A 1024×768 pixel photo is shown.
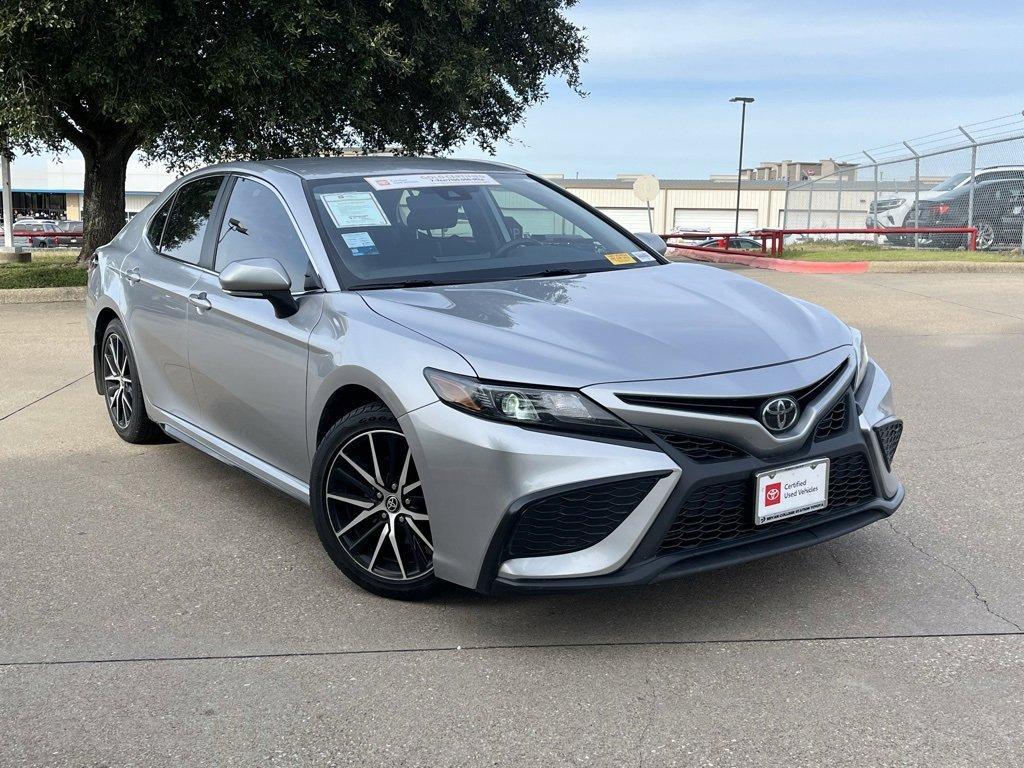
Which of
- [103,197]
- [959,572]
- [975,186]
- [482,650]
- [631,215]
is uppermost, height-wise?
[631,215]

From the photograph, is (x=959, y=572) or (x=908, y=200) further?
(x=908, y=200)

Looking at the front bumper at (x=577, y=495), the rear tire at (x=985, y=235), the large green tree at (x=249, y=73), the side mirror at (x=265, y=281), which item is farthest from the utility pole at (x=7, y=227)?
the rear tire at (x=985, y=235)

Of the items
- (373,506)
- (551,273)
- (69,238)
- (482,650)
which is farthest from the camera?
(69,238)

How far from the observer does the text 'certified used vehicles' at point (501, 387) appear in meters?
3.16

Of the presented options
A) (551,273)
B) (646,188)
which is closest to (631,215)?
(646,188)

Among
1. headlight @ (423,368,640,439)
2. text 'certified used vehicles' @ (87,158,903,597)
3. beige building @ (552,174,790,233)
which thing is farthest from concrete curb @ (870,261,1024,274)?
beige building @ (552,174,790,233)

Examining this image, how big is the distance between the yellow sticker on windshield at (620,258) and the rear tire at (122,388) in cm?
260

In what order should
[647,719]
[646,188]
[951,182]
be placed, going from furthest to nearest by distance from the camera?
[646,188]
[951,182]
[647,719]

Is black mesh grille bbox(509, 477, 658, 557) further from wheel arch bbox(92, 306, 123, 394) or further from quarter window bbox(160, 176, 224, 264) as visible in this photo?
wheel arch bbox(92, 306, 123, 394)

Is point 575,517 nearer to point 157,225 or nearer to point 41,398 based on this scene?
point 157,225

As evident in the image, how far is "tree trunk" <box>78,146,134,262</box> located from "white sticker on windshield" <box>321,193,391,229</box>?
14.9 m

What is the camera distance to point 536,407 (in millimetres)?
3174

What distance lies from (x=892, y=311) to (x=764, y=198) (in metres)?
64.7

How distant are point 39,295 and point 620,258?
10840 millimetres
